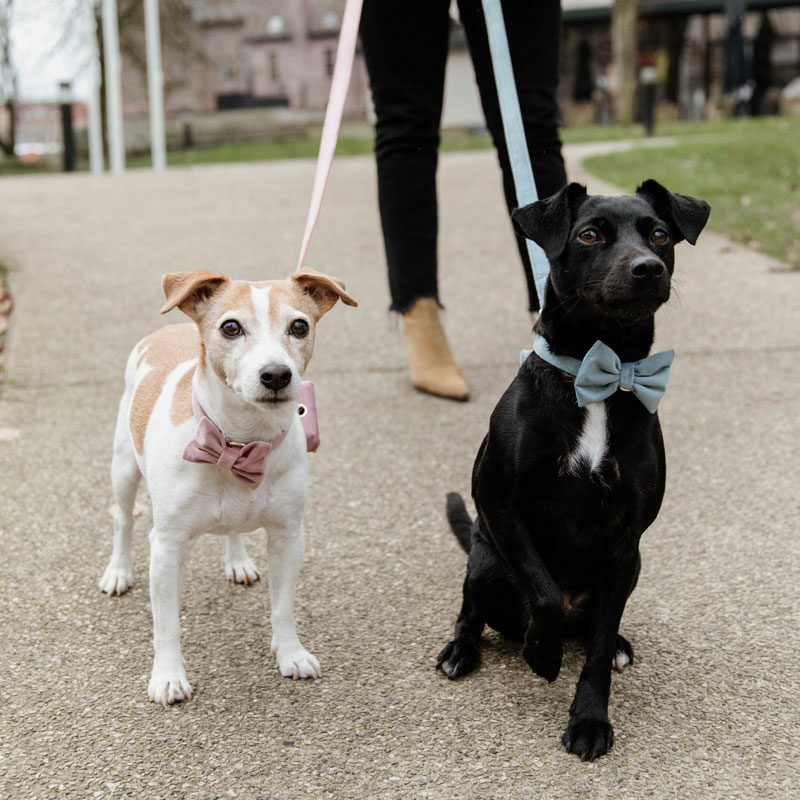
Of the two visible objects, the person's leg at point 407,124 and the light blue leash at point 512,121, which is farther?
the person's leg at point 407,124

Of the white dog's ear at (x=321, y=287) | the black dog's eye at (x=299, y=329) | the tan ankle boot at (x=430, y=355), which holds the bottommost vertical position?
the tan ankle boot at (x=430, y=355)

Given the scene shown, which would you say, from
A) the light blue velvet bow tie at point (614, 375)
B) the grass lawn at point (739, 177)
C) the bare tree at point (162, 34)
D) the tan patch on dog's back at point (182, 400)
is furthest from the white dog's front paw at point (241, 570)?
the bare tree at point (162, 34)

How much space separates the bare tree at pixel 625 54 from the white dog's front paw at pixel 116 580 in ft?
78.9

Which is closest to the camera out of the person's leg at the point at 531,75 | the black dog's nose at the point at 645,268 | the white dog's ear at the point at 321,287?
the black dog's nose at the point at 645,268

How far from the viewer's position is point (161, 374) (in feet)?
9.30

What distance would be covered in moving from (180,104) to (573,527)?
34427 mm

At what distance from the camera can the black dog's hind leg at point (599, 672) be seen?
90.5 inches

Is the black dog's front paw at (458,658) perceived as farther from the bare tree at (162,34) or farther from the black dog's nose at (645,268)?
the bare tree at (162,34)

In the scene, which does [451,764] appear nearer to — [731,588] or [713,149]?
[731,588]

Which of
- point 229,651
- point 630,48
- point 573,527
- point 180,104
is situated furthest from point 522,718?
point 180,104

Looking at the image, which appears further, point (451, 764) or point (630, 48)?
point (630, 48)

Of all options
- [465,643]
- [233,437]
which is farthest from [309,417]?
[465,643]

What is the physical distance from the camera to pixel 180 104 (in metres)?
34.4

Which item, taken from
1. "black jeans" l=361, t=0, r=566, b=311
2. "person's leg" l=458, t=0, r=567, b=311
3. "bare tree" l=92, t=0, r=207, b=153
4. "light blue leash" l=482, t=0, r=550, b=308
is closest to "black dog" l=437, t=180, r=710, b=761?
"light blue leash" l=482, t=0, r=550, b=308
